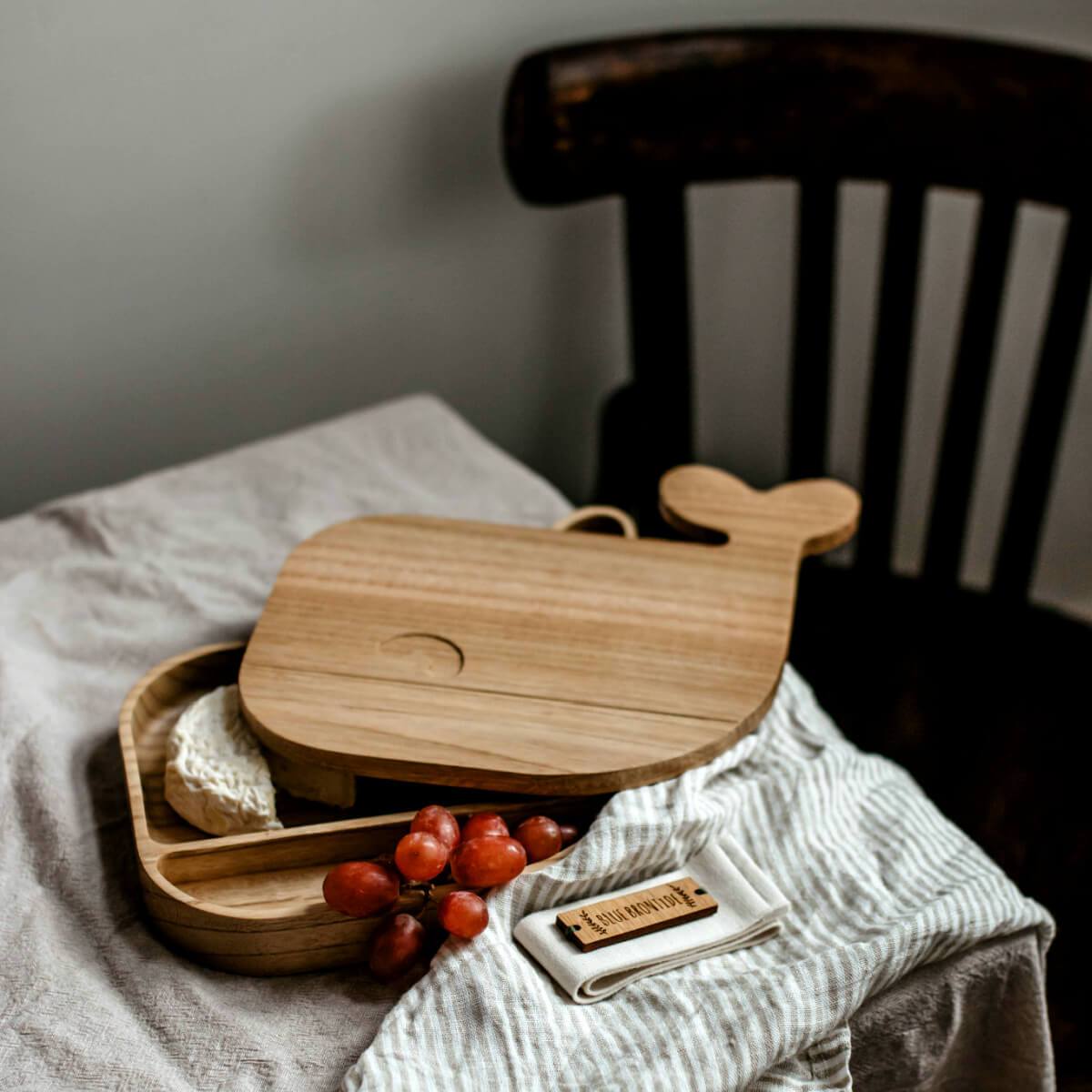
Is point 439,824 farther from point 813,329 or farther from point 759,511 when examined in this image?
point 813,329

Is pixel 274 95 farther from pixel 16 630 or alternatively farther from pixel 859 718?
pixel 859 718

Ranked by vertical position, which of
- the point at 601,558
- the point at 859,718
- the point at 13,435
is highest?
the point at 601,558

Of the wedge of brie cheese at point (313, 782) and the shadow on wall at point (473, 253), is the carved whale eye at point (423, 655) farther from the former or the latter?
the shadow on wall at point (473, 253)

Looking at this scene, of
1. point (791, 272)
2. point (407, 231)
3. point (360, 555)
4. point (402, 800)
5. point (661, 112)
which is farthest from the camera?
point (791, 272)

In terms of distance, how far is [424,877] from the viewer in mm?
632

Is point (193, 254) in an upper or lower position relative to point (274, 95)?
lower

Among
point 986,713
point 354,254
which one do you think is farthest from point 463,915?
point 354,254

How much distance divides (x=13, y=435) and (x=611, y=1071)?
99cm

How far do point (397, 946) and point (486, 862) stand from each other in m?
0.06

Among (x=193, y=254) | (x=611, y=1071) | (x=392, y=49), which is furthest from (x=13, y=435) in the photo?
(x=611, y=1071)

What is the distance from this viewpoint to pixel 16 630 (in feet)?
2.89

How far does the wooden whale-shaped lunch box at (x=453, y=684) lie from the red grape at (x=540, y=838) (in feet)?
0.03

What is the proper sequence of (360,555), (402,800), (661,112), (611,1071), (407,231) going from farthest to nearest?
1. (407,231)
2. (661,112)
3. (360,555)
4. (402,800)
5. (611,1071)

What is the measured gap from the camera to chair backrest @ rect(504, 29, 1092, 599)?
1119mm
